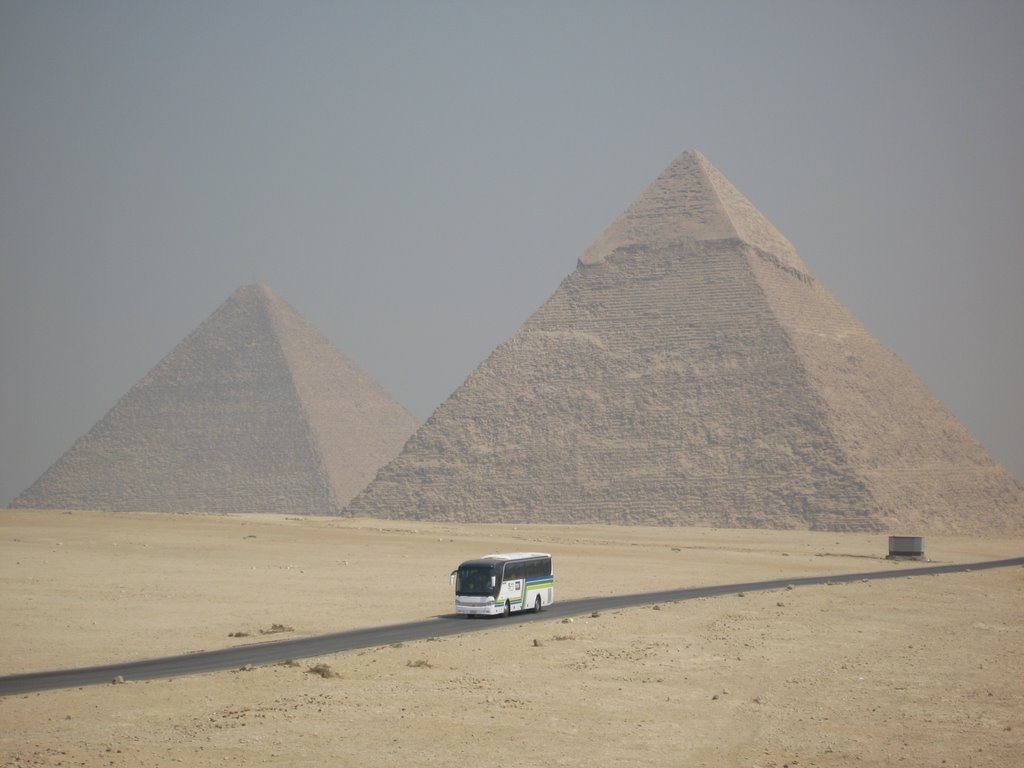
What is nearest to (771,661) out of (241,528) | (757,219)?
(241,528)

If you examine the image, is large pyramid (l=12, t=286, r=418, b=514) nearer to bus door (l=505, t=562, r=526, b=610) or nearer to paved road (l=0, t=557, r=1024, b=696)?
paved road (l=0, t=557, r=1024, b=696)

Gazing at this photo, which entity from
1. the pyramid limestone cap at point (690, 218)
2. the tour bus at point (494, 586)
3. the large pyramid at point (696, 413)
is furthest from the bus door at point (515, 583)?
the pyramid limestone cap at point (690, 218)

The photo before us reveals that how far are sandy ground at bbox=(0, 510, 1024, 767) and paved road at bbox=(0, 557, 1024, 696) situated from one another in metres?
0.74

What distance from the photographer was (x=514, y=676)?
22.7m

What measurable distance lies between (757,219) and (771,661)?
95.7m

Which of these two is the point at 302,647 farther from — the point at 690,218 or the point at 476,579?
the point at 690,218

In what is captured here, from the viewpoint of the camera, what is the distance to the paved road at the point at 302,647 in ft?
72.8

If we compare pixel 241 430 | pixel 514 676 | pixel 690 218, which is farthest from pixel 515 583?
pixel 241 430

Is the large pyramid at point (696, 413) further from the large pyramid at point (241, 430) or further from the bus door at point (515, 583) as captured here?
the bus door at point (515, 583)

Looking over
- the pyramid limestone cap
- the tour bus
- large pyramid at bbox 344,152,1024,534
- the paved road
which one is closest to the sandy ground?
the tour bus

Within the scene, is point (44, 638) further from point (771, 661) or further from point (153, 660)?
point (771, 661)

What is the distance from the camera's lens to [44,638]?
26859 millimetres

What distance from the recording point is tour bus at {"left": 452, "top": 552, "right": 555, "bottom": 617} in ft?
101

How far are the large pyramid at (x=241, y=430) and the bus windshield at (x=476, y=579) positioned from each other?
103 m
